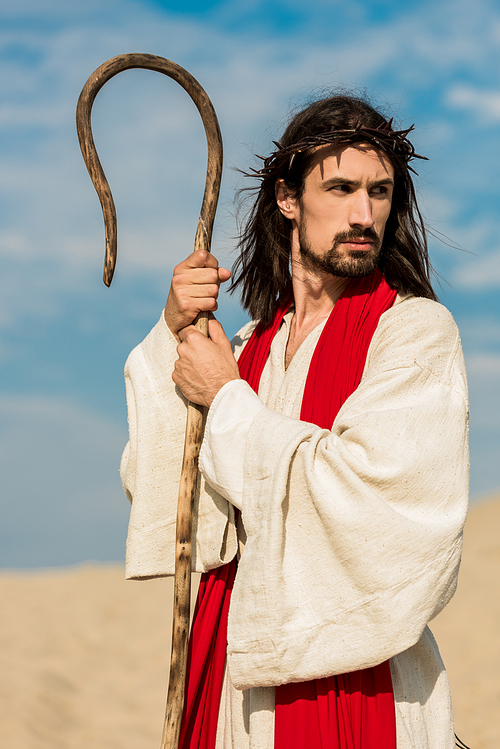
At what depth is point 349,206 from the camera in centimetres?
274

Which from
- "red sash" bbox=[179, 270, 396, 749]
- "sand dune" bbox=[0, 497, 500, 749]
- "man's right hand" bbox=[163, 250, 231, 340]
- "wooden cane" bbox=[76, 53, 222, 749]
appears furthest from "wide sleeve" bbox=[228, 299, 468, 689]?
"sand dune" bbox=[0, 497, 500, 749]

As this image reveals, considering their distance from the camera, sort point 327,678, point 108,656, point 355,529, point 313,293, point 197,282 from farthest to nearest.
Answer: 1. point 108,656
2. point 313,293
3. point 197,282
4. point 327,678
5. point 355,529

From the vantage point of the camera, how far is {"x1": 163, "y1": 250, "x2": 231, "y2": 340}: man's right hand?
2639 mm

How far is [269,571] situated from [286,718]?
503 mm

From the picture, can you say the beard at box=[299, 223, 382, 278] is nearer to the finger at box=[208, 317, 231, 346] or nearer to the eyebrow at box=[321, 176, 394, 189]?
the eyebrow at box=[321, 176, 394, 189]

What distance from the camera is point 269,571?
2.09 meters

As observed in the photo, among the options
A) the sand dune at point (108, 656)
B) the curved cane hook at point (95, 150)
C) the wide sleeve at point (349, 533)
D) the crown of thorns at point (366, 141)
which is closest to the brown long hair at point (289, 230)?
the crown of thorns at point (366, 141)

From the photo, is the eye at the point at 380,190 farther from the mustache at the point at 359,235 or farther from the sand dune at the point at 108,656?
the sand dune at the point at 108,656

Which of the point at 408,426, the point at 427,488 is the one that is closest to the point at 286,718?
the point at 427,488

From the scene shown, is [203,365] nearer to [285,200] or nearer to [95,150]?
[95,150]

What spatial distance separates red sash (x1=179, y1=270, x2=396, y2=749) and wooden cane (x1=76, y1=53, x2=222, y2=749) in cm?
15

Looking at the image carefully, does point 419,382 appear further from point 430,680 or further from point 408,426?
point 430,680

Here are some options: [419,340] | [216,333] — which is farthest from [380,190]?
[216,333]

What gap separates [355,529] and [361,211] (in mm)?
1245
